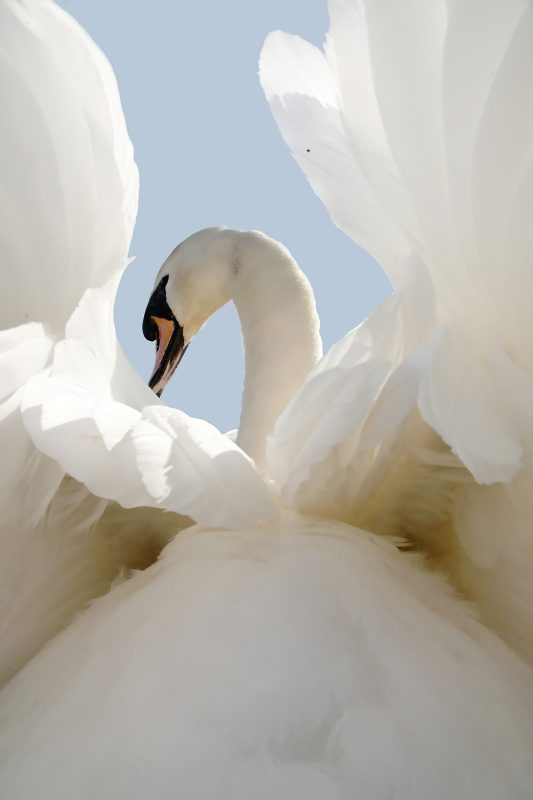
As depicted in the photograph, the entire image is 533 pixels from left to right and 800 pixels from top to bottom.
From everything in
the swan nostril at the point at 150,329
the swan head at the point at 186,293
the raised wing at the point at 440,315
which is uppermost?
the raised wing at the point at 440,315

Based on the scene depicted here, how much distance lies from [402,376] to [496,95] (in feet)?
1.69

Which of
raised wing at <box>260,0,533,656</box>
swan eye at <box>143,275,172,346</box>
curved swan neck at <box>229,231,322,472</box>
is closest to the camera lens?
raised wing at <box>260,0,533,656</box>

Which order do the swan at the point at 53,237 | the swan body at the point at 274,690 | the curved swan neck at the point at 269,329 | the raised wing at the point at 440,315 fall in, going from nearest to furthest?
1. the swan body at the point at 274,690
2. the raised wing at the point at 440,315
3. the swan at the point at 53,237
4. the curved swan neck at the point at 269,329

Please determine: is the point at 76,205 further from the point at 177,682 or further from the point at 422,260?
the point at 177,682

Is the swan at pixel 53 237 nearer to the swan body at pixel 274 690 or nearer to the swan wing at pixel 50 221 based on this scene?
the swan wing at pixel 50 221

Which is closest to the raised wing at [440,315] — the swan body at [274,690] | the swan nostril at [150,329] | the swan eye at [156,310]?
the swan body at [274,690]

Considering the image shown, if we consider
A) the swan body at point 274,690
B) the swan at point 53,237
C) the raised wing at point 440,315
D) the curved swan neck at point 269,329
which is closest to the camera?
the swan body at point 274,690

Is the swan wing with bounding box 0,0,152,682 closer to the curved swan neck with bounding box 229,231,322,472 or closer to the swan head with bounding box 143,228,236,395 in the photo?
the curved swan neck with bounding box 229,231,322,472

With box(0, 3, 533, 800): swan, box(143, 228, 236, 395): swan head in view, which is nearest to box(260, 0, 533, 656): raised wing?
box(0, 3, 533, 800): swan

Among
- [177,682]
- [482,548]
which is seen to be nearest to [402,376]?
[482,548]

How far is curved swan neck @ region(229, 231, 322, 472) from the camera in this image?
3.87 m

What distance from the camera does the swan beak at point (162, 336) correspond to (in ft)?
16.4

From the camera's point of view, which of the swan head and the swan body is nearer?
the swan body

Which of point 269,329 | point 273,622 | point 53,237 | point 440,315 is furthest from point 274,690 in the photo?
point 269,329
